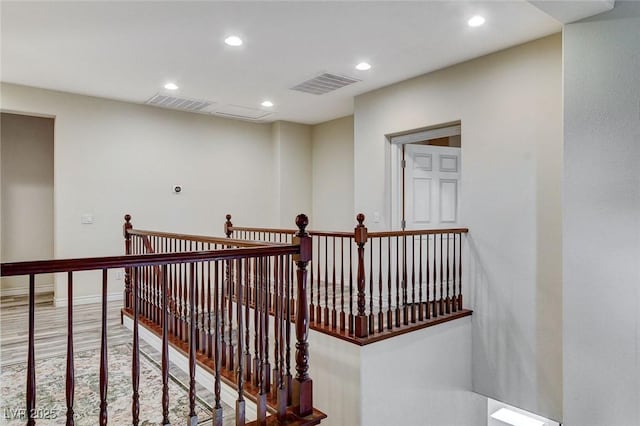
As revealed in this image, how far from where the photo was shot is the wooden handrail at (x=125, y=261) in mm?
1456

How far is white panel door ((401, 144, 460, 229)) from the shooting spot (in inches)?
188

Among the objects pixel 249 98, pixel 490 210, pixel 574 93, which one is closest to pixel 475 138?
pixel 490 210

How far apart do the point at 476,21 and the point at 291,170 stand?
4016 mm

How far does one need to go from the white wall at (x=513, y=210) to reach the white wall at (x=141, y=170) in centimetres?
322

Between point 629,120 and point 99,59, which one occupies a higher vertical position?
point 99,59

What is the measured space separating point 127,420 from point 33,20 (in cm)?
301

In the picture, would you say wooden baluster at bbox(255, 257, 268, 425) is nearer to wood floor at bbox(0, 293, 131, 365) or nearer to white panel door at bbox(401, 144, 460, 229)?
wood floor at bbox(0, 293, 131, 365)

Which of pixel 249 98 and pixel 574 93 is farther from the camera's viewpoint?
pixel 249 98

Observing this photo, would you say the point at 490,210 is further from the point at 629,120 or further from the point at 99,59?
the point at 99,59

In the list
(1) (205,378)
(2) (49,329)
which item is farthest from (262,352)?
(2) (49,329)

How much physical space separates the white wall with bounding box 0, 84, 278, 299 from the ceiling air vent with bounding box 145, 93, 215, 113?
21cm

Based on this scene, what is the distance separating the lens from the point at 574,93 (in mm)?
2893

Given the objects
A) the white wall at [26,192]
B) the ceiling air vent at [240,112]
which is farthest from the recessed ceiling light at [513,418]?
the white wall at [26,192]

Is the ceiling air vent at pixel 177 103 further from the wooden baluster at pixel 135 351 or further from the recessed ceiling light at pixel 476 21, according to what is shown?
the wooden baluster at pixel 135 351
